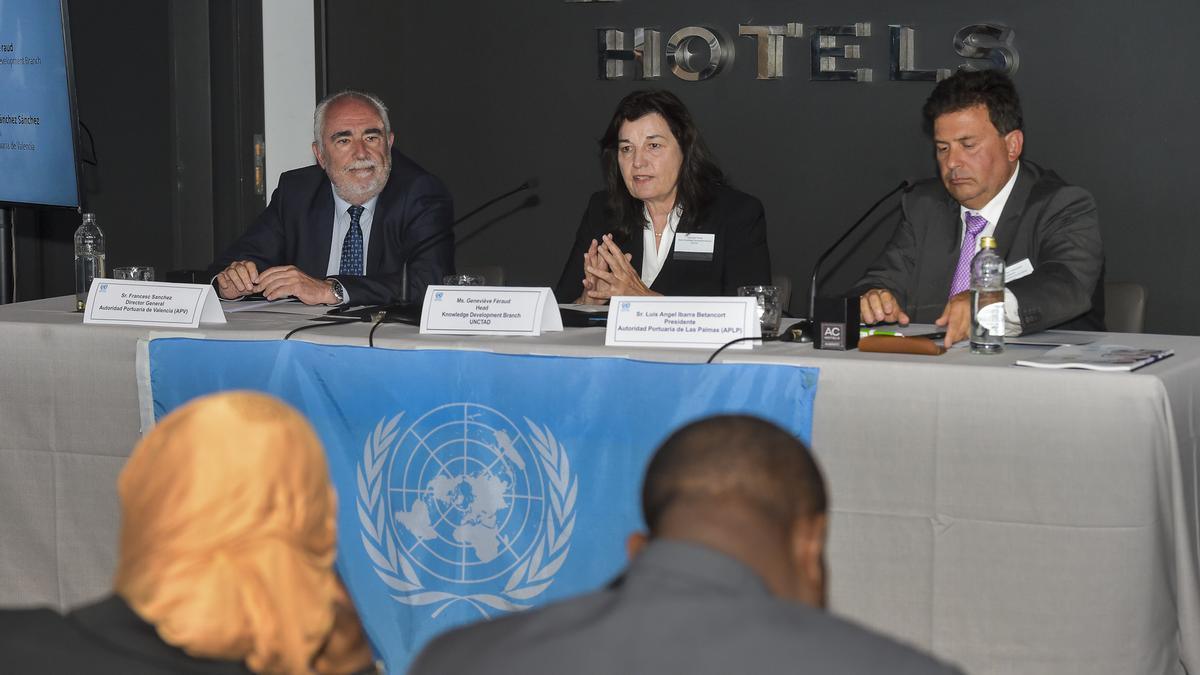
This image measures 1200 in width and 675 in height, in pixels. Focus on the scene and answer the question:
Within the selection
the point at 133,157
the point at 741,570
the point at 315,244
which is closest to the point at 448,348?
the point at 315,244

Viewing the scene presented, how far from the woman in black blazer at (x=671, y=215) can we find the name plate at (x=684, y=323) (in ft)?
3.11

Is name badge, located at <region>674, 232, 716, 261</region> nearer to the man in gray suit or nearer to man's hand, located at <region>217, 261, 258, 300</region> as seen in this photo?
man's hand, located at <region>217, 261, 258, 300</region>

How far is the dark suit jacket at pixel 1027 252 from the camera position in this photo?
2.83 m

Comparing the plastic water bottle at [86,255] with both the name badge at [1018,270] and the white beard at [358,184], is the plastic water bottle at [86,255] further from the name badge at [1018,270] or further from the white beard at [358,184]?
the name badge at [1018,270]

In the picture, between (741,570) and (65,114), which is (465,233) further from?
(741,570)

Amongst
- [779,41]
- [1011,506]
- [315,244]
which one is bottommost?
[1011,506]

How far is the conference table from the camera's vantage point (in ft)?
7.13

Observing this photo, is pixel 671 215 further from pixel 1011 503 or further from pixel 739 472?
pixel 739 472

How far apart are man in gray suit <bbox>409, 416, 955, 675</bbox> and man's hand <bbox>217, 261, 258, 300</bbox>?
2517 millimetres

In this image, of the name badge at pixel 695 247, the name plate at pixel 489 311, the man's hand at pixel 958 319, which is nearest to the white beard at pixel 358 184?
the name badge at pixel 695 247

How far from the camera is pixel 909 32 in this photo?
433cm

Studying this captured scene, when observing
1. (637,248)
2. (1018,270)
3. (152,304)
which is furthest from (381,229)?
(1018,270)

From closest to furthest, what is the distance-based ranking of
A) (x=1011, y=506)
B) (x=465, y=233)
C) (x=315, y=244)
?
1. (x=1011, y=506)
2. (x=315, y=244)
3. (x=465, y=233)

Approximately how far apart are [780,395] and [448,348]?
687 mm
